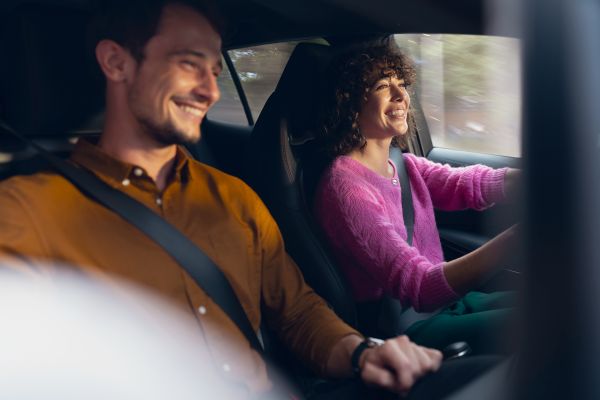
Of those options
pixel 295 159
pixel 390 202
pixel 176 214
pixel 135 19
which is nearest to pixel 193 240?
pixel 176 214

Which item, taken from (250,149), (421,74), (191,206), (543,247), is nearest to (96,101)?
(191,206)

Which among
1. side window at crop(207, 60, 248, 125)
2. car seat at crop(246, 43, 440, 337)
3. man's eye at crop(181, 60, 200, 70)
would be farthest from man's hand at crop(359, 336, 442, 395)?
side window at crop(207, 60, 248, 125)

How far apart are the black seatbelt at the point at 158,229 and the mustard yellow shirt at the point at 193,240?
15mm

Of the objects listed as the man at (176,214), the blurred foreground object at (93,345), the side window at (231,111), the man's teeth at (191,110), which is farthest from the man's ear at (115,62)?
the side window at (231,111)

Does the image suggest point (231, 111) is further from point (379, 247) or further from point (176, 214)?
point (176, 214)

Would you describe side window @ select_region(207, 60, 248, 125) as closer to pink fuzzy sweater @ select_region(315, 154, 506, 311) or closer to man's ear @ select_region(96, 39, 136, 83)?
pink fuzzy sweater @ select_region(315, 154, 506, 311)

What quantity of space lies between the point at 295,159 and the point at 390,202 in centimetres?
29

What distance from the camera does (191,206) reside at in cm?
162

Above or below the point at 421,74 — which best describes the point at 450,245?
below

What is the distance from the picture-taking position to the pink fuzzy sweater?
6.19 ft

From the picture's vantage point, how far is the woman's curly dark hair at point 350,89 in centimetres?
215

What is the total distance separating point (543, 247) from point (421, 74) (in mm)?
1353

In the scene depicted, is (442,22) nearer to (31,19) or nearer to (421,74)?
(421,74)

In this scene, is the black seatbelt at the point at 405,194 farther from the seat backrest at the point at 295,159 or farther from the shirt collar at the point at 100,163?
the shirt collar at the point at 100,163
